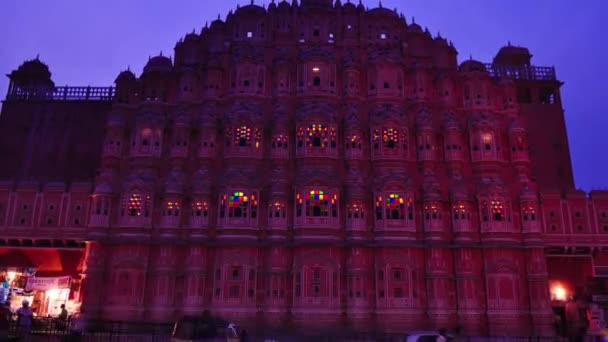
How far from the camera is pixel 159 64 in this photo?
4347cm

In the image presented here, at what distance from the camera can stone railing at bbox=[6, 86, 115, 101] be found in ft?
157

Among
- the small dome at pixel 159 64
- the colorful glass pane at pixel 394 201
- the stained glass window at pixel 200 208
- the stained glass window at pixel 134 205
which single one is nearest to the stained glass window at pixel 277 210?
the stained glass window at pixel 200 208

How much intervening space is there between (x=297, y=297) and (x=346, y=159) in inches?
425

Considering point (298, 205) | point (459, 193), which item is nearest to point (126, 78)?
point (298, 205)

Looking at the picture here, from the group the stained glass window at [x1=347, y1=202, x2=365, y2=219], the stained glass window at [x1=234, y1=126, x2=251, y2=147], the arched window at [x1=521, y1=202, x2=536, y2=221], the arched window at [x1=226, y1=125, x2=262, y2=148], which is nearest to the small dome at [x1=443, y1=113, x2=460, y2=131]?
the arched window at [x1=521, y1=202, x2=536, y2=221]

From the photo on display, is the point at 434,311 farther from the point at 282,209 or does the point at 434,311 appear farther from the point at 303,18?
the point at 303,18

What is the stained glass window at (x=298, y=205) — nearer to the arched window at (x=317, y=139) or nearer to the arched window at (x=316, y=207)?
the arched window at (x=316, y=207)

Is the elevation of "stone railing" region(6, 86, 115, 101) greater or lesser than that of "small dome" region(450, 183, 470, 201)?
greater

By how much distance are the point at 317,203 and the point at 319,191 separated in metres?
0.88

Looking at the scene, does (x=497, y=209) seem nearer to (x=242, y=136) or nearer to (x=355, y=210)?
(x=355, y=210)

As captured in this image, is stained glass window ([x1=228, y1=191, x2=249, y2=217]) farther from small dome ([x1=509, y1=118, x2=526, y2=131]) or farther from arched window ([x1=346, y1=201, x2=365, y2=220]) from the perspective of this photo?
small dome ([x1=509, y1=118, x2=526, y2=131])

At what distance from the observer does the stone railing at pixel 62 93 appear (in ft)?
157

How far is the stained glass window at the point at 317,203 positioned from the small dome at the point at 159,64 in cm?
1675

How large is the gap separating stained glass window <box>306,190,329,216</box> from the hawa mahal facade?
107mm
